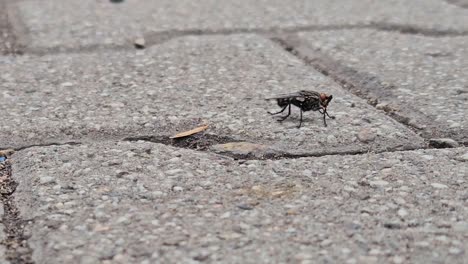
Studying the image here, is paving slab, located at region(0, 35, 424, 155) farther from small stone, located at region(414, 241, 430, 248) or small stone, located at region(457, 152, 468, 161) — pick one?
small stone, located at region(414, 241, 430, 248)

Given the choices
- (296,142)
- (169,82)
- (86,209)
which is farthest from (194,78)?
(86,209)

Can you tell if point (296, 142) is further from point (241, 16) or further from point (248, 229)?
point (241, 16)

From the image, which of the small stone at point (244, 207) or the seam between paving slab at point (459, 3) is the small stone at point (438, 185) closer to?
the small stone at point (244, 207)

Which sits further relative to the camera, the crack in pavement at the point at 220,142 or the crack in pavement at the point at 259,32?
the crack in pavement at the point at 259,32

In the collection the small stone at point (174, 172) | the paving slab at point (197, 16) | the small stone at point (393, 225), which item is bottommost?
the small stone at point (393, 225)

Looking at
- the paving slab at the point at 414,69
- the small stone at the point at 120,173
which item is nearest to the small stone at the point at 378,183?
the paving slab at the point at 414,69
